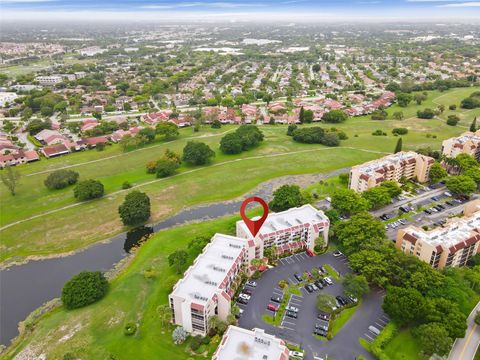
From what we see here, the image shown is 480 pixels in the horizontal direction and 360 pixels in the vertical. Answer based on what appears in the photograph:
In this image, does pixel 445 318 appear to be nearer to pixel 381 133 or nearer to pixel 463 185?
pixel 463 185

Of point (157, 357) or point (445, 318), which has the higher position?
point (445, 318)

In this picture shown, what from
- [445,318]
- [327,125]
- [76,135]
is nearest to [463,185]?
[445,318]

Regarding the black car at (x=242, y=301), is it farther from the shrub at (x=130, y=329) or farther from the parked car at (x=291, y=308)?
the shrub at (x=130, y=329)

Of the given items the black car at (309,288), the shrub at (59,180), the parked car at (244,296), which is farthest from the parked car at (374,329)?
the shrub at (59,180)

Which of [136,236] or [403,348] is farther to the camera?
[136,236]

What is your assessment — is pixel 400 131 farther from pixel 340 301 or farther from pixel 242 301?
pixel 242 301

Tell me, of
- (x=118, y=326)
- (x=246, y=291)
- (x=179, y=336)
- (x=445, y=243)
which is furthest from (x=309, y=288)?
(x=118, y=326)

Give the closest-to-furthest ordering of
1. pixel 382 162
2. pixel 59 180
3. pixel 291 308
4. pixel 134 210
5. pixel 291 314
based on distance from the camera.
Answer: pixel 291 314, pixel 291 308, pixel 134 210, pixel 382 162, pixel 59 180

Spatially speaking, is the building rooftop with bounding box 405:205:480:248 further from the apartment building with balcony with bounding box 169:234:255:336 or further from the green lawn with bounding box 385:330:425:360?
the apartment building with balcony with bounding box 169:234:255:336
